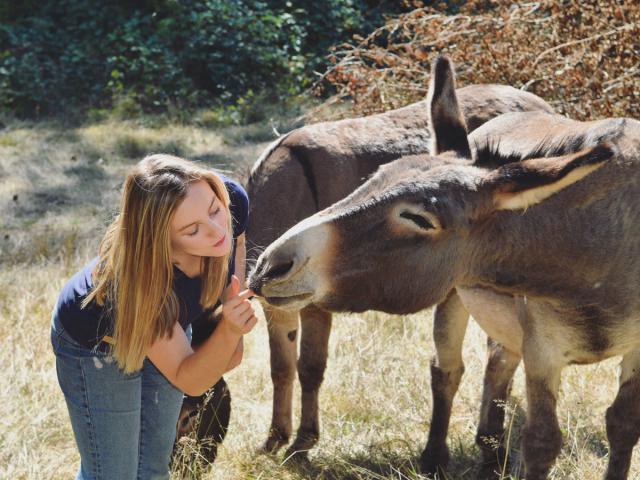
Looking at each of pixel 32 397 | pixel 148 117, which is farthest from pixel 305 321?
pixel 148 117

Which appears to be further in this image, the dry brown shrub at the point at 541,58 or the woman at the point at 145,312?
the dry brown shrub at the point at 541,58

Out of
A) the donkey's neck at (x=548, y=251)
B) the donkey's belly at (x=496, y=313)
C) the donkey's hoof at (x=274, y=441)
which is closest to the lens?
the donkey's neck at (x=548, y=251)

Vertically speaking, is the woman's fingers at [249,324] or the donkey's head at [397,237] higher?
the donkey's head at [397,237]

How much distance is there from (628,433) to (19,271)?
4.59 metres

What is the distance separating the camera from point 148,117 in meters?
11.6

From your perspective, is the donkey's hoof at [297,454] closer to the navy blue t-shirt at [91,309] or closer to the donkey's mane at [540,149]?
the navy blue t-shirt at [91,309]

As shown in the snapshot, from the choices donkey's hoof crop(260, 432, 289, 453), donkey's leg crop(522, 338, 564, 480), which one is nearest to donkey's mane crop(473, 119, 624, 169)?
donkey's leg crop(522, 338, 564, 480)

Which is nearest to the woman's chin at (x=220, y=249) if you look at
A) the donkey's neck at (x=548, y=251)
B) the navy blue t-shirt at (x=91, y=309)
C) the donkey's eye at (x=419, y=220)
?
the navy blue t-shirt at (x=91, y=309)

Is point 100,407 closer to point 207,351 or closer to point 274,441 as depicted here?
point 207,351

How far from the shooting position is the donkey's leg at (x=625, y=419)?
129 inches

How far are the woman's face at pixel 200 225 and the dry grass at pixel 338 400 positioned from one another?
1256 mm

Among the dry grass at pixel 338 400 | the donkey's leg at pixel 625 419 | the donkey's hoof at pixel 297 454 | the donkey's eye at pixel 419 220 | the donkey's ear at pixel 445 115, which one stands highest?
the donkey's ear at pixel 445 115

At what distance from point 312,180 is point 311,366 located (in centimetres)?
100

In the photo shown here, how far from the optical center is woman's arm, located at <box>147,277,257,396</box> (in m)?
2.71
